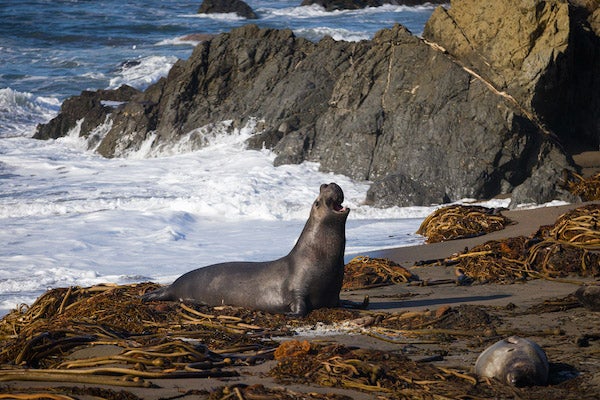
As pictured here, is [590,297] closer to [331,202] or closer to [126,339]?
[331,202]

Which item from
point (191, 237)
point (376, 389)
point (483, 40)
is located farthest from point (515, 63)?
point (376, 389)

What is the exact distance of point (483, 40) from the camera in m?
16.9

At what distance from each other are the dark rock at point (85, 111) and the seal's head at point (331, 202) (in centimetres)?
1607

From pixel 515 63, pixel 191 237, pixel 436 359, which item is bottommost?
pixel 191 237

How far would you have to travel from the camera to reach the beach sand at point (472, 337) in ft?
16.5

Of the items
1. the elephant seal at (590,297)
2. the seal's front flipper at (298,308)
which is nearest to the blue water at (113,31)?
the seal's front flipper at (298,308)

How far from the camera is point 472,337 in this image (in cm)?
628

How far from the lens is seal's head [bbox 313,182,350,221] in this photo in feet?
25.0

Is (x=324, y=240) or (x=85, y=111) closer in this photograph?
(x=324, y=240)

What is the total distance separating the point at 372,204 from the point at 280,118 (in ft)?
14.9

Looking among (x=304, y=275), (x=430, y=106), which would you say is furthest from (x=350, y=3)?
(x=304, y=275)

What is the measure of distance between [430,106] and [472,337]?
10.7 metres

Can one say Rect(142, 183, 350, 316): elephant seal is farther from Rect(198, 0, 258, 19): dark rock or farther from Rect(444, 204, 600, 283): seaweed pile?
Rect(198, 0, 258, 19): dark rock

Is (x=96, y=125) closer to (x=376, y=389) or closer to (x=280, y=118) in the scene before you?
(x=280, y=118)
